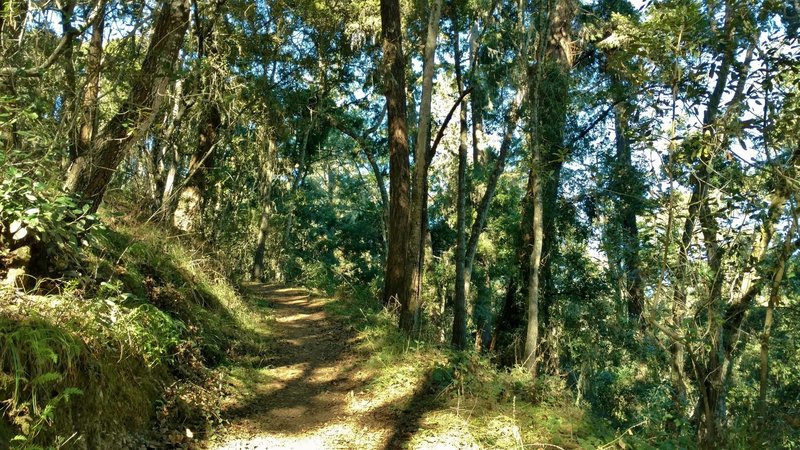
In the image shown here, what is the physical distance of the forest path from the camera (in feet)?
18.3

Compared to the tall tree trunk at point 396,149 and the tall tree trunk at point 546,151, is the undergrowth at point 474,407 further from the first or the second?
the tall tree trunk at point 396,149

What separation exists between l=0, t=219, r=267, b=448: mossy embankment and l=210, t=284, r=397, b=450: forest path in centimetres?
34

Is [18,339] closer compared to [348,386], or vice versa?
[18,339]

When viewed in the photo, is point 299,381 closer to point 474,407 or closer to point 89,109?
point 474,407

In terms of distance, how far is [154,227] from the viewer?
31.7 ft

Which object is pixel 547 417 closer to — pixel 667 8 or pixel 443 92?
pixel 667 8

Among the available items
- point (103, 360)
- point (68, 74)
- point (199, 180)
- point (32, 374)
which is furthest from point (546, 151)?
point (32, 374)

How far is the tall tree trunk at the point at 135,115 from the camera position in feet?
19.9

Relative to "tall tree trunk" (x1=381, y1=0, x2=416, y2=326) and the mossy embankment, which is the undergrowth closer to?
the mossy embankment

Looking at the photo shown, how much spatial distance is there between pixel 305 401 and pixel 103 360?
288 centimetres

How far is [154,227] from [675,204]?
793 centimetres

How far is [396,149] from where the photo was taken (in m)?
11.2

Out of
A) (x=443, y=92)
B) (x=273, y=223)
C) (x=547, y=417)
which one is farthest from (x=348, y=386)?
(x=273, y=223)

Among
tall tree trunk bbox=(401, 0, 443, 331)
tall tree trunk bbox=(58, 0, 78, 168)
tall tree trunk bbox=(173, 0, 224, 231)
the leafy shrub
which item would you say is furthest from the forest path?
tall tree trunk bbox=(173, 0, 224, 231)
